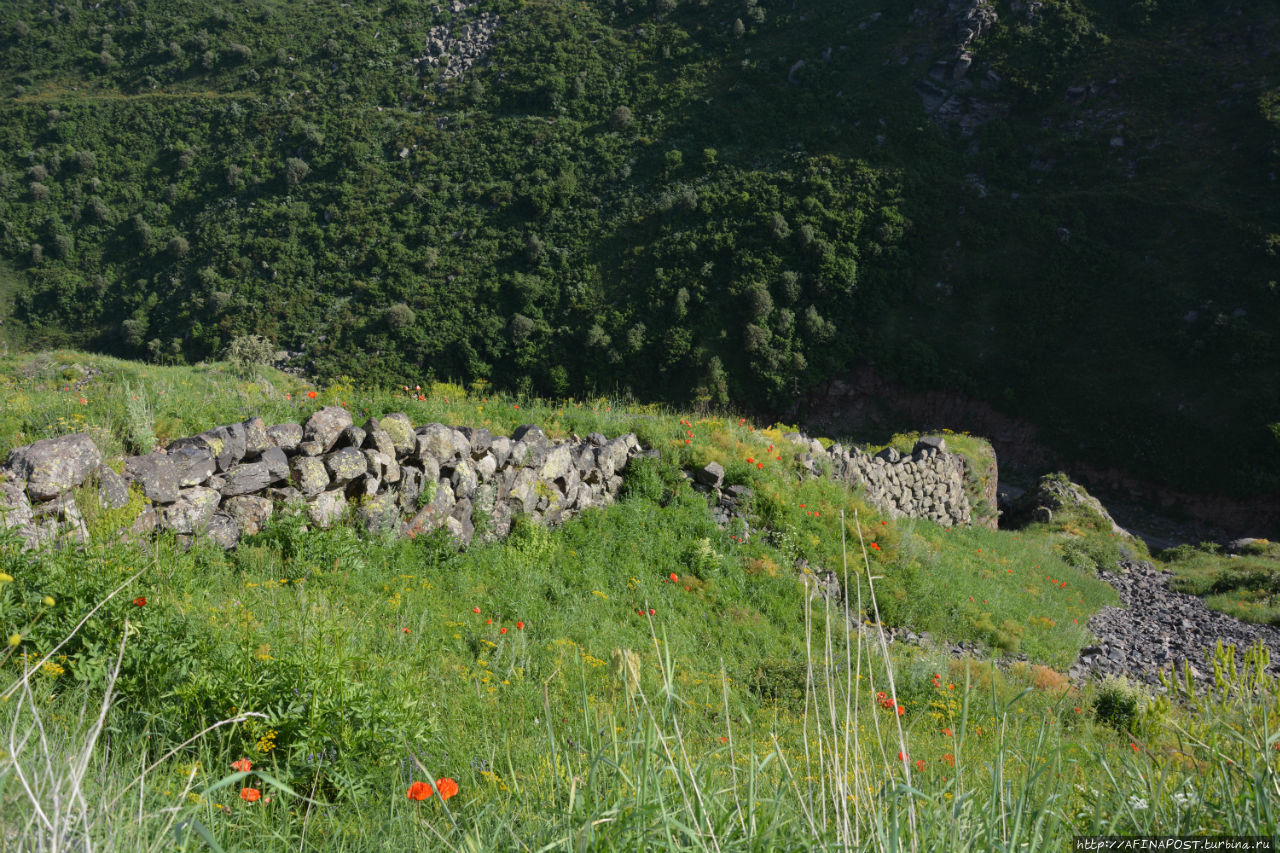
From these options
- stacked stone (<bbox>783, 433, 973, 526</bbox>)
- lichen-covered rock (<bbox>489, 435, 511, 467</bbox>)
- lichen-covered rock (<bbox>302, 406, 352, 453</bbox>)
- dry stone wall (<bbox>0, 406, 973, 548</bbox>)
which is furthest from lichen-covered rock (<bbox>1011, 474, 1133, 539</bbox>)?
lichen-covered rock (<bbox>302, 406, 352, 453</bbox>)

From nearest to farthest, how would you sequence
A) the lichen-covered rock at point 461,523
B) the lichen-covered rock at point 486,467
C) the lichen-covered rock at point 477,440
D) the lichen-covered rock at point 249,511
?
the lichen-covered rock at point 249,511 < the lichen-covered rock at point 461,523 < the lichen-covered rock at point 486,467 < the lichen-covered rock at point 477,440

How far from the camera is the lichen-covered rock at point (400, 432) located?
266 inches

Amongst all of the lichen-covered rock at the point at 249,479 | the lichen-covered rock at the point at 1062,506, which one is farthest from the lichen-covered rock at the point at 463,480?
the lichen-covered rock at the point at 1062,506

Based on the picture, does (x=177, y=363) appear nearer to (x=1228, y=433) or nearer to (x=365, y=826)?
(x=365, y=826)

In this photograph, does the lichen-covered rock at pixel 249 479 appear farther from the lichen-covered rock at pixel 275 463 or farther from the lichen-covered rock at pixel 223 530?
the lichen-covered rock at pixel 223 530

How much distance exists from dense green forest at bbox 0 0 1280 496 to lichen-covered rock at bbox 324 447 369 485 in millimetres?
19196

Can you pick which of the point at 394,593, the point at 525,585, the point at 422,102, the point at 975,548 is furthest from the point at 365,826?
the point at 422,102

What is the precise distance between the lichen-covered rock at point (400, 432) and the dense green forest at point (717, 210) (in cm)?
1854

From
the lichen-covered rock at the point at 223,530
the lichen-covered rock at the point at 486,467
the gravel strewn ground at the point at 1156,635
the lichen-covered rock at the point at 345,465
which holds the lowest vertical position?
the gravel strewn ground at the point at 1156,635

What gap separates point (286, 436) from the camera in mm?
6066

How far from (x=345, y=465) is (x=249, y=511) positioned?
2.94 ft

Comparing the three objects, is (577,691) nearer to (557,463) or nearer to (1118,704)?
(557,463)

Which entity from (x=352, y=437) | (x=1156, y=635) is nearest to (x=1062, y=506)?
(x=1156, y=635)

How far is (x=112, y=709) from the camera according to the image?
2930mm
